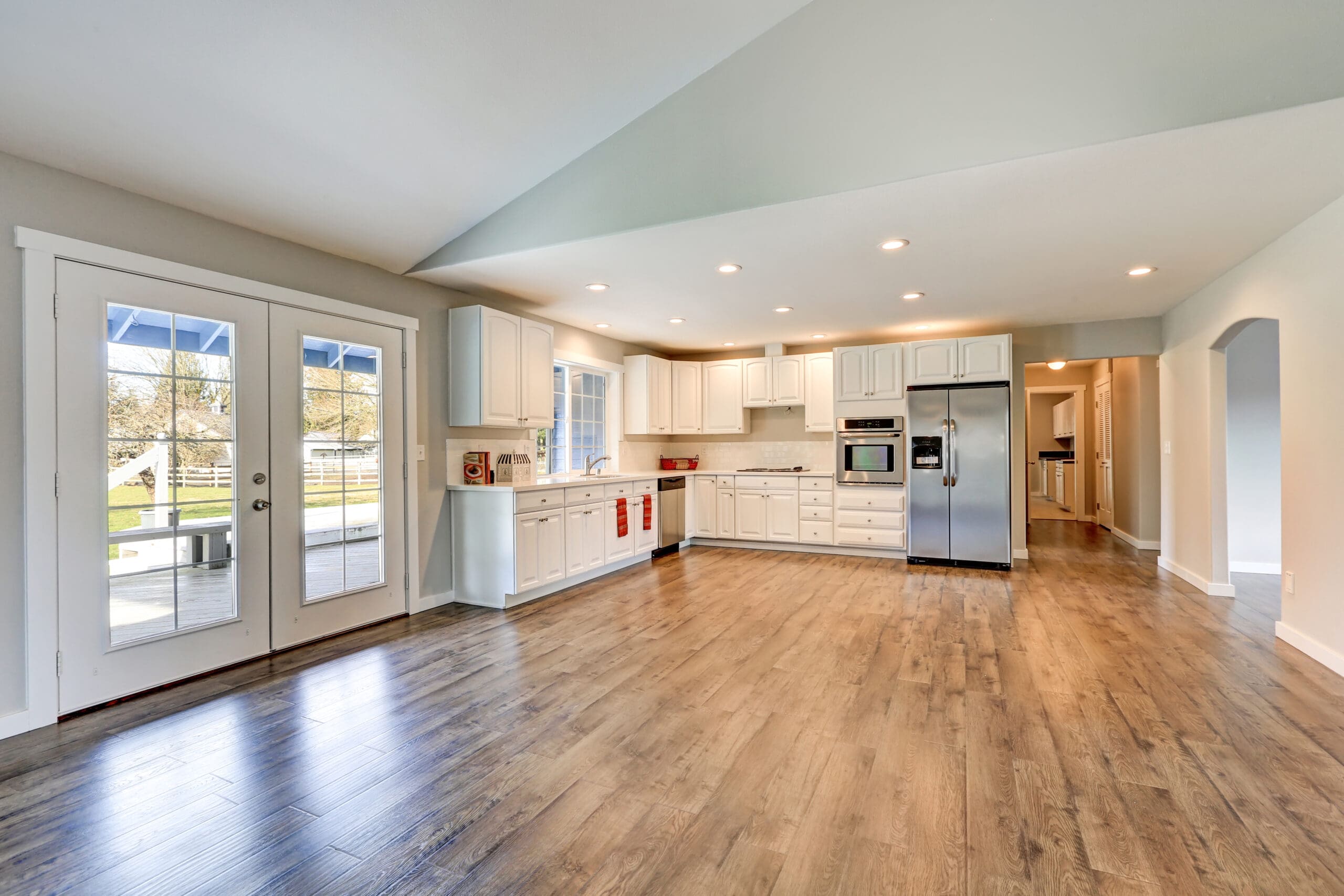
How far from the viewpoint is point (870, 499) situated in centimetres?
612

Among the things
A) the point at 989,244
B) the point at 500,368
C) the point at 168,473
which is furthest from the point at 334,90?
the point at 989,244

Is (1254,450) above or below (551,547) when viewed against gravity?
above

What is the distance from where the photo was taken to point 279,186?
3.00 m

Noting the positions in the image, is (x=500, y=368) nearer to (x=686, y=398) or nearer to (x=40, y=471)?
(x=40, y=471)

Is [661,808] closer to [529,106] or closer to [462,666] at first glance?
[462,666]

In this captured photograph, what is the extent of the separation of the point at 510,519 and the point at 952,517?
4075mm

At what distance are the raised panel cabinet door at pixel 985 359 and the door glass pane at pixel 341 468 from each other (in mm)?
5067

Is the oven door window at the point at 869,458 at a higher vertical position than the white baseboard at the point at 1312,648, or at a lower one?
higher

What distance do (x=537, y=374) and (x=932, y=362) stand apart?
12.4ft

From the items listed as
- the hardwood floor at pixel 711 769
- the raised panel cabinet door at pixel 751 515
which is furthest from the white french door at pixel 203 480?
the raised panel cabinet door at pixel 751 515

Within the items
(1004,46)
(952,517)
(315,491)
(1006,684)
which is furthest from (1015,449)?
(315,491)

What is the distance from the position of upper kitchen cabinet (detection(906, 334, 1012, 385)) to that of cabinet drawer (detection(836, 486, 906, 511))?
113 cm

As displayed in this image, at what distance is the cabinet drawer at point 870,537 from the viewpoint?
602 cm

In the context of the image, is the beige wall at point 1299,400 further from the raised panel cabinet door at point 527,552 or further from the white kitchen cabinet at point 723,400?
the raised panel cabinet door at point 527,552
